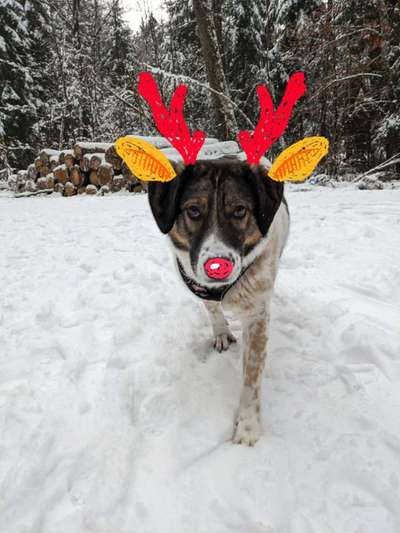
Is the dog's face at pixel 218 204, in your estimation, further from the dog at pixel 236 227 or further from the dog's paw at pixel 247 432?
the dog's paw at pixel 247 432

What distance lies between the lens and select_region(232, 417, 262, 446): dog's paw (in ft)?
5.19

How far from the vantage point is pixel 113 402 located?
71.1 inches

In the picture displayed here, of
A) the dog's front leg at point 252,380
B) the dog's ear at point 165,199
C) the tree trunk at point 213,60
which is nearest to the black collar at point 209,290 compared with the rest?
the dog's front leg at point 252,380

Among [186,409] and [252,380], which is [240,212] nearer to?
[252,380]

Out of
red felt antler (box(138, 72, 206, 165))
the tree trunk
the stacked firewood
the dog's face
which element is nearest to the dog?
the dog's face

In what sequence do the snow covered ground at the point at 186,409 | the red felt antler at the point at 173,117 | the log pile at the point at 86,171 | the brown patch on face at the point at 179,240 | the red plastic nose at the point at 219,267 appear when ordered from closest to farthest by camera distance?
the snow covered ground at the point at 186,409, the red plastic nose at the point at 219,267, the red felt antler at the point at 173,117, the brown patch on face at the point at 179,240, the log pile at the point at 86,171

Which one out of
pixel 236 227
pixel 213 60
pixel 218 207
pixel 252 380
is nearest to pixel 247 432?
Result: pixel 252 380

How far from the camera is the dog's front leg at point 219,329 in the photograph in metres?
2.33

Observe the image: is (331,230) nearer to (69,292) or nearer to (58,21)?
(69,292)

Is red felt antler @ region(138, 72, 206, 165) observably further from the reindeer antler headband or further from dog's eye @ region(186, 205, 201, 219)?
dog's eye @ region(186, 205, 201, 219)

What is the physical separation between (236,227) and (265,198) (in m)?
0.23

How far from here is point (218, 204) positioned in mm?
1760

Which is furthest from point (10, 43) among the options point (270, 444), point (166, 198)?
point (270, 444)

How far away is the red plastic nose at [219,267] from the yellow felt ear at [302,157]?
557mm
